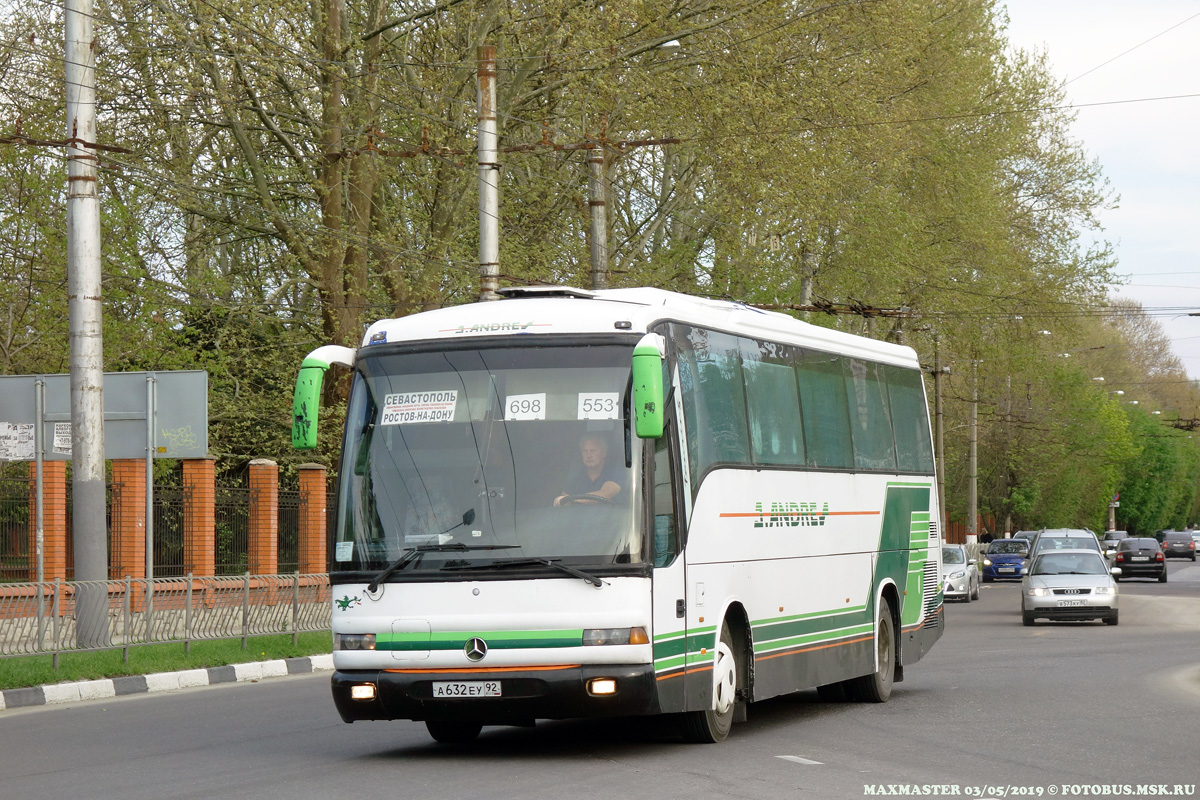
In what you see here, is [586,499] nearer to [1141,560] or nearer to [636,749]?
[636,749]

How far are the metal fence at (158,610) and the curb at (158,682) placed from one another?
0.73 metres

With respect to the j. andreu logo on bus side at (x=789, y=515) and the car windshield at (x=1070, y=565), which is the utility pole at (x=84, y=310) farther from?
the car windshield at (x=1070, y=565)

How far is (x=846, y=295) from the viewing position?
45.3 m

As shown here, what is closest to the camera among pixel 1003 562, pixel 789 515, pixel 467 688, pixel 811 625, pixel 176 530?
pixel 467 688

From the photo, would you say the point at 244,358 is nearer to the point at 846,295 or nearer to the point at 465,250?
the point at 465,250

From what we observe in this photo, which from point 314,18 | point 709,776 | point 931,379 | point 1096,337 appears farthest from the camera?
point 1096,337

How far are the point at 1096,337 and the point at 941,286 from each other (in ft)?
175

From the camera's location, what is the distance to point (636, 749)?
428 inches

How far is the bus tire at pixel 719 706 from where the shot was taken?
1095 centimetres

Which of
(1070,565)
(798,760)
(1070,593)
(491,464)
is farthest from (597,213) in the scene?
(798,760)

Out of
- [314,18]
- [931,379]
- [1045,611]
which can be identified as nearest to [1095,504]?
[931,379]

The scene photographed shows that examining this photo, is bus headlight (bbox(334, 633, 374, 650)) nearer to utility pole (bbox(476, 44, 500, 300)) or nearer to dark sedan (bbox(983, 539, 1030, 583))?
A: utility pole (bbox(476, 44, 500, 300))

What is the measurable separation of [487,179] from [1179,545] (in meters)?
81.9

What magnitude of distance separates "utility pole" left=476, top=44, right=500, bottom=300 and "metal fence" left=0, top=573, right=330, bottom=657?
4.66 m
